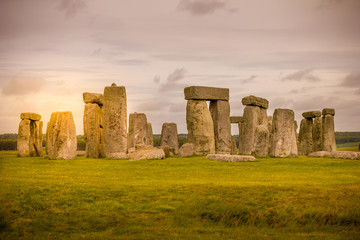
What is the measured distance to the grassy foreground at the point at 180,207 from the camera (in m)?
9.98

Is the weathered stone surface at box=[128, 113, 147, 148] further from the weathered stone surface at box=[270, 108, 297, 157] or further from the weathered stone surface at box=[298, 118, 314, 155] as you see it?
the weathered stone surface at box=[270, 108, 297, 157]

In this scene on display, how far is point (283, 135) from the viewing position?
2444 cm

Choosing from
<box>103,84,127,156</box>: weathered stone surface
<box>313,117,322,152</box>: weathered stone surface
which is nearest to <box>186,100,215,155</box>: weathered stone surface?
<box>103,84,127,156</box>: weathered stone surface

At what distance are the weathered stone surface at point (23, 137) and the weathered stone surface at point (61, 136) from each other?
465cm

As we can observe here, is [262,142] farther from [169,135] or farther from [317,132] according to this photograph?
[169,135]

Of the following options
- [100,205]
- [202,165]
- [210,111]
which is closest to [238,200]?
[100,205]

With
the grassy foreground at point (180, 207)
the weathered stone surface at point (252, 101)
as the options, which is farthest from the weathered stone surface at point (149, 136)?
the grassy foreground at point (180, 207)

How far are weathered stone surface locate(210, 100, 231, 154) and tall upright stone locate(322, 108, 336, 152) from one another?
316 inches

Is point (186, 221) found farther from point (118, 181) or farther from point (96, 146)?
point (96, 146)

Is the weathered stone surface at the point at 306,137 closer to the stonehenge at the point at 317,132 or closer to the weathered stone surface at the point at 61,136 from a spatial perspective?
the stonehenge at the point at 317,132

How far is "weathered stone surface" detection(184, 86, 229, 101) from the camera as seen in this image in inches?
1006

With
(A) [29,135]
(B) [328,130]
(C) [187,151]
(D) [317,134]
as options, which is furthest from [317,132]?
(A) [29,135]

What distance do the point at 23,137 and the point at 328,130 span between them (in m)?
21.3

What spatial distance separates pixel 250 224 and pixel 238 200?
3.69ft
